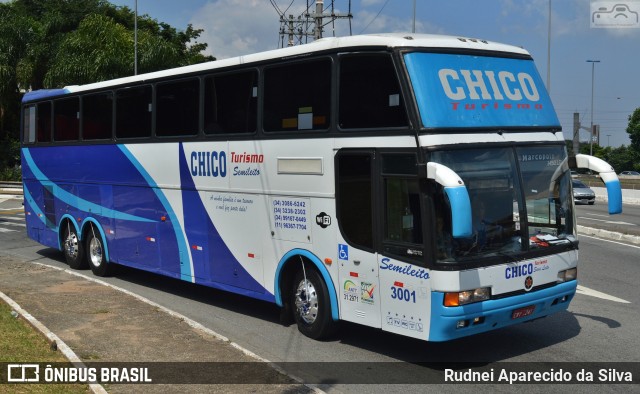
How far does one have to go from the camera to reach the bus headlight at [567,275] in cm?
881

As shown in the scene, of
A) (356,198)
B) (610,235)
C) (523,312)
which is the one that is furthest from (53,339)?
(610,235)

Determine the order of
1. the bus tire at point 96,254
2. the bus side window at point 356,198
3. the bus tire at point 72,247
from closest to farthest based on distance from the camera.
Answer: the bus side window at point 356,198 → the bus tire at point 96,254 → the bus tire at point 72,247

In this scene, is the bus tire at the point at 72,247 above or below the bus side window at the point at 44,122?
below

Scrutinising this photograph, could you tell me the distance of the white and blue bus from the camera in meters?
7.91

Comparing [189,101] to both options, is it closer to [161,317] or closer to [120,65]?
[161,317]

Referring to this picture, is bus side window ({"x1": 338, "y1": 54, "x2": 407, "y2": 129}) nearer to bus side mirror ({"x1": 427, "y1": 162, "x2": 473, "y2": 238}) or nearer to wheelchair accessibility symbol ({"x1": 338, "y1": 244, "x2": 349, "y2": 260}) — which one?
bus side mirror ({"x1": 427, "y1": 162, "x2": 473, "y2": 238})

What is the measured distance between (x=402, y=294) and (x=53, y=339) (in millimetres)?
4043

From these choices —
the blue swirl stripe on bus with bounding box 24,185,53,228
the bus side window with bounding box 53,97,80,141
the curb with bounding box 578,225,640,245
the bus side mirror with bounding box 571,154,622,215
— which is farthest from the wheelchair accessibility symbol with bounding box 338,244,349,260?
the curb with bounding box 578,225,640,245

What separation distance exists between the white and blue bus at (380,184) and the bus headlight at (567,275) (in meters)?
0.02

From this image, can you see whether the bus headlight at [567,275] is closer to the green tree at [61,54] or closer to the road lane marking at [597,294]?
the road lane marking at [597,294]

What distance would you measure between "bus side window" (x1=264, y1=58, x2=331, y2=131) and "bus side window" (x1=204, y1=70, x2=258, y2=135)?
36 centimetres

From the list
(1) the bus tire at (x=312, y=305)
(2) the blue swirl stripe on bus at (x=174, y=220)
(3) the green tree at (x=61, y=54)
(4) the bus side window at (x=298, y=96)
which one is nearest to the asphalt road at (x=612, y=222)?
(2) the blue swirl stripe on bus at (x=174, y=220)

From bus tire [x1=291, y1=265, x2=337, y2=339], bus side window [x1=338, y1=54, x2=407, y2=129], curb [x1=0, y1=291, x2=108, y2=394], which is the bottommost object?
curb [x1=0, y1=291, x2=108, y2=394]

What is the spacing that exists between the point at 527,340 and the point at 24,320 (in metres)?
6.44
